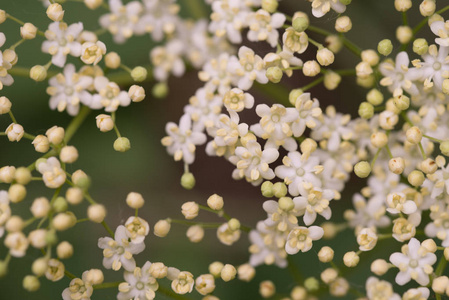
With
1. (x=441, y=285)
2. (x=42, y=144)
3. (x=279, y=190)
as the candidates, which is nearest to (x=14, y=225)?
(x=42, y=144)

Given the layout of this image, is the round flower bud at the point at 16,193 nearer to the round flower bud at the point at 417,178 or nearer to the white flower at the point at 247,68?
the white flower at the point at 247,68

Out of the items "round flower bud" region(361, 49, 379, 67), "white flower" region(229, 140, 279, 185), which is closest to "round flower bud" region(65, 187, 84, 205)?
"white flower" region(229, 140, 279, 185)

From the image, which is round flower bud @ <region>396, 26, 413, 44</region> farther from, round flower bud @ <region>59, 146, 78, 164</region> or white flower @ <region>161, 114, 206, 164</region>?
round flower bud @ <region>59, 146, 78, 164</region>

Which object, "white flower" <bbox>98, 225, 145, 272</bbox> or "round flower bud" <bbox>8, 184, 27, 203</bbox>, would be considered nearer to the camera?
"round flower bud" <bbox>8, 184, 27, 203</bbox>

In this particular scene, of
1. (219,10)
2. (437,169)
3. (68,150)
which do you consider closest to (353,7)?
(219,10)

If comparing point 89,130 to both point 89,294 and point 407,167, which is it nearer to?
point 89,294
